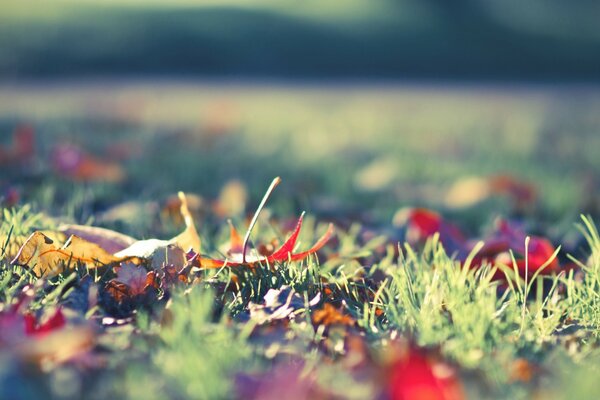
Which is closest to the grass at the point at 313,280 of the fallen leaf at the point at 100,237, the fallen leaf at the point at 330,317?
the fallen leaf at the point at 330,317

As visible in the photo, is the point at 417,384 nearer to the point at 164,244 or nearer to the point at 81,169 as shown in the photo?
the point at 164,244

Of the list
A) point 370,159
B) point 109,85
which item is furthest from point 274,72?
point 370,159

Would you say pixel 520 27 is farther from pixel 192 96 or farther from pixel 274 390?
pixel 274 390

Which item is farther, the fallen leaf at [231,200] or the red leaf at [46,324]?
the fallen leaf at [231,200]

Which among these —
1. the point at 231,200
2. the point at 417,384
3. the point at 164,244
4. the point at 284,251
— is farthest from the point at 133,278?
the point at 231,200

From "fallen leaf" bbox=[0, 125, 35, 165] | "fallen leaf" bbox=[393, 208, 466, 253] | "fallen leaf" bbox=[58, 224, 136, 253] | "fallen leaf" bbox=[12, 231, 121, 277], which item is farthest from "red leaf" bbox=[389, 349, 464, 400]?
"fallen leaf" bbox=[0, 125, 35, 165]

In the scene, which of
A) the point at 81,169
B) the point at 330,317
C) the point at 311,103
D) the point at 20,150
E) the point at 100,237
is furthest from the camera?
the point at 311,103

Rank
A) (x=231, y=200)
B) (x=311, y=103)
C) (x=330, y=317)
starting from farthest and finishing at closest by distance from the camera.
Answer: (x=311, y=103)
(x=231, y=200)
(x=330, y=317)

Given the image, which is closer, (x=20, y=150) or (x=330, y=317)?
(x=330, y=317)

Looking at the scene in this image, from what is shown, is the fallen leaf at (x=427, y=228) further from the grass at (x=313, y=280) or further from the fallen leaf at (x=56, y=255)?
the fallen leaf at (x=56, y=255)
